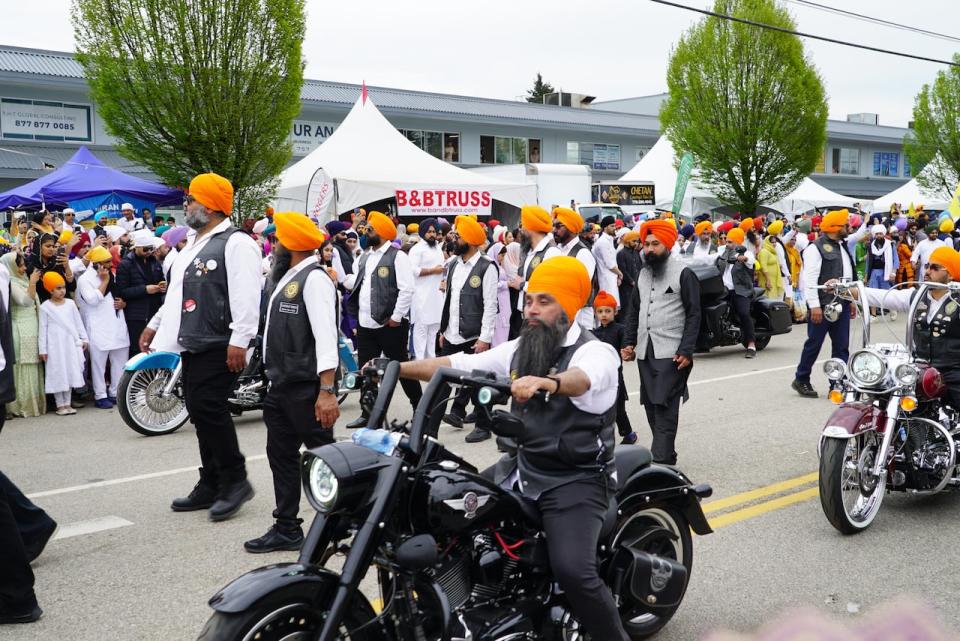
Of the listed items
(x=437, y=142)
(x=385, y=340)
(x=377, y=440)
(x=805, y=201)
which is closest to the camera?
(x=377, y=440)

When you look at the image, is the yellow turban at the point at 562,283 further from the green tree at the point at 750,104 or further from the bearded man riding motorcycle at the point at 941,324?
the green tree at the point at 750,104

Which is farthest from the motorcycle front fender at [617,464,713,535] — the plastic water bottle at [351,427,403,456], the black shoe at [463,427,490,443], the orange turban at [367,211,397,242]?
the orange turban at [367,211,397,242]

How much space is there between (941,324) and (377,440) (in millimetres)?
4627

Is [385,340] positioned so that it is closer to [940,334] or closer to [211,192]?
[211,192]

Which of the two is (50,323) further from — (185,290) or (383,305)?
(185,290)

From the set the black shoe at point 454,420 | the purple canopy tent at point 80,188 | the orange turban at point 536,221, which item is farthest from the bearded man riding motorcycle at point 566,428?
the purple canopy tent at point 80,188

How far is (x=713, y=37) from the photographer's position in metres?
34.7

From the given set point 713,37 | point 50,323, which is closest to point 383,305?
point 50,323

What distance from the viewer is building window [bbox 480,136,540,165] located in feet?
139

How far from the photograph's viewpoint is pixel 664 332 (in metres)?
7.14

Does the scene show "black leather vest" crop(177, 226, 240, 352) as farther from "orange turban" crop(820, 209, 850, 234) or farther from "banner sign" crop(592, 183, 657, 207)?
"banner sign" crop(592, 183, 657, 207)

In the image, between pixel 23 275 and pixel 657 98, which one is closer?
pixel 23 275

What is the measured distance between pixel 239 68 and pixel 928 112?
40.0m

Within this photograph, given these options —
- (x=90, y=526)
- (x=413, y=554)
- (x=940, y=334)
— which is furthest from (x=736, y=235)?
(x=413, y=554)
